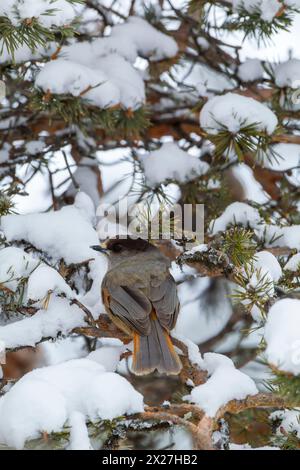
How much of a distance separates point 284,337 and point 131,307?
5.74ft

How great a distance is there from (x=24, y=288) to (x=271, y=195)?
9.21ft

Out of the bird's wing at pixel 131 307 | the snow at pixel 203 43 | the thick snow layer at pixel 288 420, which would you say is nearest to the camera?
the thick snow layer at pixel 288 420

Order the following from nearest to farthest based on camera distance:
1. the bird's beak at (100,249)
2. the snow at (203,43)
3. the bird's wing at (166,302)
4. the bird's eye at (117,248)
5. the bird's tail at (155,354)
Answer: the bird's tail at (155,354), the bird's wing at (166,302), the bird's beak at (100,249), the bird's eye at (117,248), the snow at (203,43)

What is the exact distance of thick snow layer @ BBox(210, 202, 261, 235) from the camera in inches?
168

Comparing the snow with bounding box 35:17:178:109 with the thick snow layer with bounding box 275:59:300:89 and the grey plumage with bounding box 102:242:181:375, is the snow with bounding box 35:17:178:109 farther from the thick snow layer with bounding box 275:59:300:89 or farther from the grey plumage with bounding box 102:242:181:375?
the grey plumage with bounding box 102:242:181:375

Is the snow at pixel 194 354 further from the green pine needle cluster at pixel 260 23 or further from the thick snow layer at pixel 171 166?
the green pine needle cluster at pixel 260 23

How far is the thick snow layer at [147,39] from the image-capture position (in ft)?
16.8

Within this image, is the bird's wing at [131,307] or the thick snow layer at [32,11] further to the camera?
the bird's wing at [131,307]

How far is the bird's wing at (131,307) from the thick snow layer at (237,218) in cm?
62

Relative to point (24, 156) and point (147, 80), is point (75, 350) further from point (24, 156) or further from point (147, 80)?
point (147, 80)

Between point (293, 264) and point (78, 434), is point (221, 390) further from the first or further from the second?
point (293, 264)

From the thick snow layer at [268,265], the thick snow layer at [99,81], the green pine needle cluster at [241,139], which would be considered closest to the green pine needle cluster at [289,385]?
the thick snow layer at [268,265]

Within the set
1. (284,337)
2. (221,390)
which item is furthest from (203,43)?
(284,337)

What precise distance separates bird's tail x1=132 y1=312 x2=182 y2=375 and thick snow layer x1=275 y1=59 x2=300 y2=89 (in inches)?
76.2
